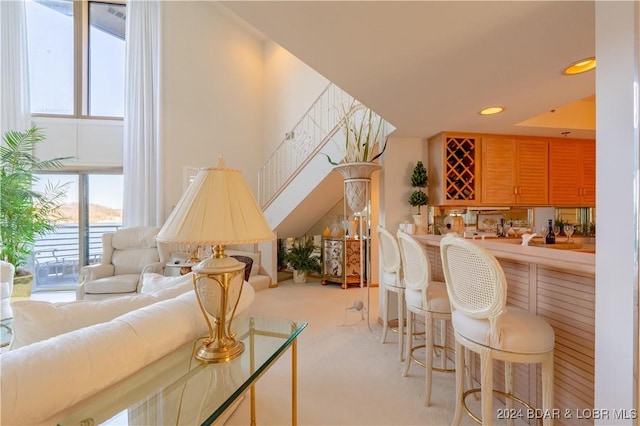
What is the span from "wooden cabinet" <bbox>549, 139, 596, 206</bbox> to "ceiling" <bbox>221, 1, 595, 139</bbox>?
150cm

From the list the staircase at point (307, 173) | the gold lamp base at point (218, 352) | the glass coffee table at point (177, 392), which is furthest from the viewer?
the staircase at point (307, 173)

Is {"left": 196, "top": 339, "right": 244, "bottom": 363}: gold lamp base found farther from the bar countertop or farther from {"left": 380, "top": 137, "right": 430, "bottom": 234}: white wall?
{"left": 380, "top": 137, "right": 430, "bottom": 234}: white wall

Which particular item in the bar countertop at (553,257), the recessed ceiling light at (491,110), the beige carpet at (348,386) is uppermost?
the recessed ceiling light at (491,110)

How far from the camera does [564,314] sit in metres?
1.72

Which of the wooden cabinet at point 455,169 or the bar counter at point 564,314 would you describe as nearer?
the bar counter at point 564,314

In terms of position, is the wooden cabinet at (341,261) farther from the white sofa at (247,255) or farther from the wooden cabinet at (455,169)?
the wooden cabinet at (455,169)

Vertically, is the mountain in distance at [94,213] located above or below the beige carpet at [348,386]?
above

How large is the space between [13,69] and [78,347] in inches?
261

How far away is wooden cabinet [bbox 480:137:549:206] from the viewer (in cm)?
340

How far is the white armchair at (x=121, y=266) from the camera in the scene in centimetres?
375

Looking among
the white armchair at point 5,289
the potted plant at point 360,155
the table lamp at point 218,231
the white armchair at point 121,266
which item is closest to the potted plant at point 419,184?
the potted plant at point 360,155

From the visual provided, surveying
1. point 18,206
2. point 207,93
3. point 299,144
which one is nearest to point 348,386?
point 299,144

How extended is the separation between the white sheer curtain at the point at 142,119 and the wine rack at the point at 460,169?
4853 mm

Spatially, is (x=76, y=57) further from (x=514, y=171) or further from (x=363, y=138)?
(x=514, y=171)
